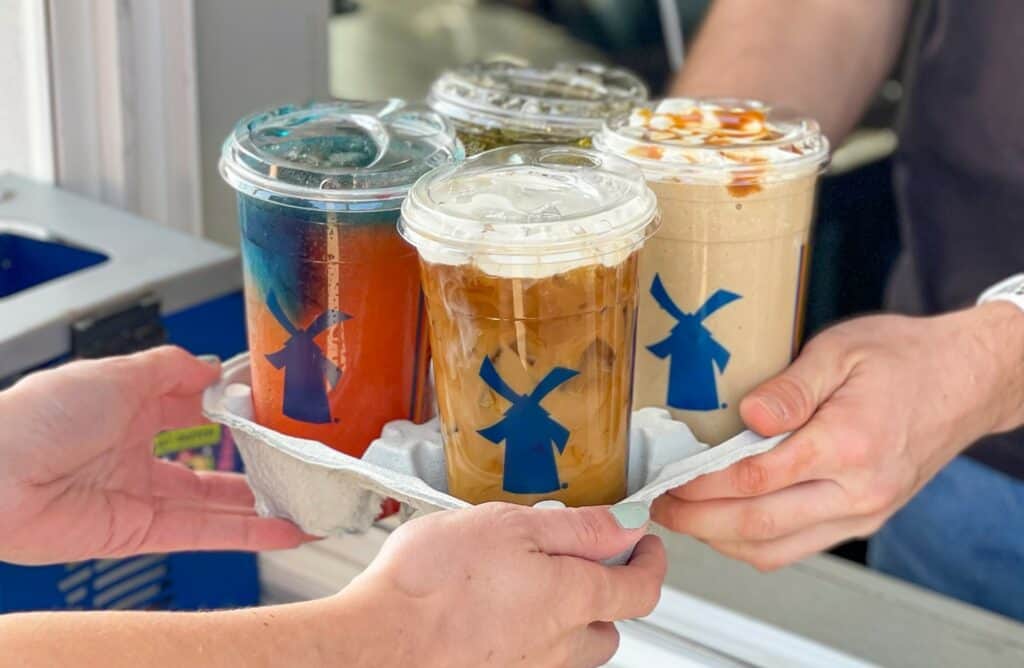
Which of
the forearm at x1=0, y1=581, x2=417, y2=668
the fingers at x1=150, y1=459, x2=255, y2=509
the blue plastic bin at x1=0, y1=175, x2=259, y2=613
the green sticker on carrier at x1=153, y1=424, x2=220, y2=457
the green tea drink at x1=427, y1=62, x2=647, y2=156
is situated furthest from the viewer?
the green sticker on carrier at x1=153, y1=424, x2=220, y2=457

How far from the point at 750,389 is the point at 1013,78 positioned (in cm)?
73

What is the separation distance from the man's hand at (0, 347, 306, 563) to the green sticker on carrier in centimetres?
20

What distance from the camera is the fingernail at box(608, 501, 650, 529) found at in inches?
35.4

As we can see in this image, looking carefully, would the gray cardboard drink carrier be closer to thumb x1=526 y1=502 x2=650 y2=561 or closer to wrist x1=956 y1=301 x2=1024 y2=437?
thumb x1=526 y1=502 x2=650 y2=561

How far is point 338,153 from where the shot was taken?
0.97 meters

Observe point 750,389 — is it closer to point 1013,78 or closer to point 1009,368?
point 1009,368

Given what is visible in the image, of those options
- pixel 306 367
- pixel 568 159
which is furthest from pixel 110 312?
pixel 568 159

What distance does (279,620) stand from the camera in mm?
801

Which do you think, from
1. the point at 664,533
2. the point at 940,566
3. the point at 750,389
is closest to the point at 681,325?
the point at 750,389

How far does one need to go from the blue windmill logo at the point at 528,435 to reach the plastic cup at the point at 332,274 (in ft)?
0.40

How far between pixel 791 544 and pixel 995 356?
285 mm

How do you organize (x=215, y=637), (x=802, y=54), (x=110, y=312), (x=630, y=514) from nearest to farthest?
→ (x=215, y=637) → (x=630, y=514) → (x=110, y=312) → (x=802, y=54)

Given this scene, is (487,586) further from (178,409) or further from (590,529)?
(178,409)

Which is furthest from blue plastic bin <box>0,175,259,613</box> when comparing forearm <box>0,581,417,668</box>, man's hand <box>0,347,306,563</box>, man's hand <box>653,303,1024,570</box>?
man's hand <box>653,303,1024,570</box>
